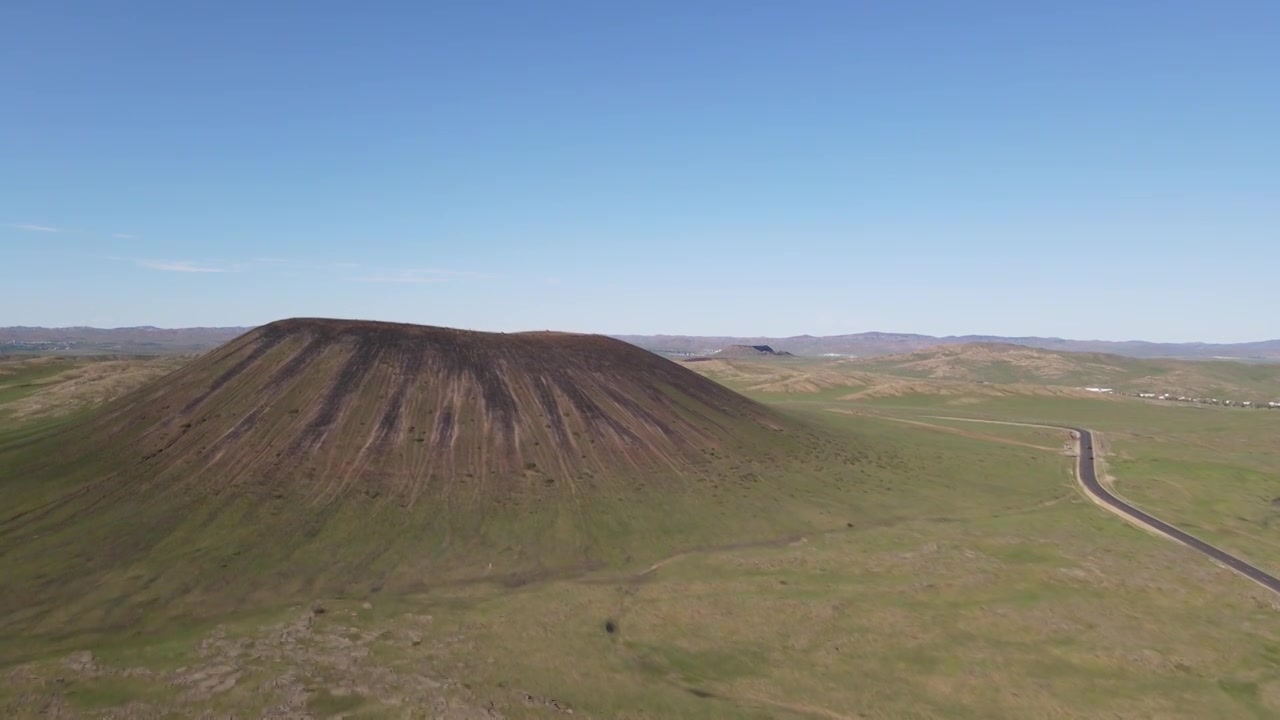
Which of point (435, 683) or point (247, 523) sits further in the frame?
point (247, 523)

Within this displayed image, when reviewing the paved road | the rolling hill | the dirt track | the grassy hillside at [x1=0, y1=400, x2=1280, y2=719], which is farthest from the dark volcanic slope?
the paved road

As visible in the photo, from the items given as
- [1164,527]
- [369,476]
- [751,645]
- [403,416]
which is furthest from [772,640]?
[1164,527]

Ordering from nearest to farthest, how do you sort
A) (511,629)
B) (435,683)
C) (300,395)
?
(435,683)
(511,629)
(300,395)

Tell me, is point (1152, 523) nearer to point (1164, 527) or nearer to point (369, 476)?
point (1164, 527)

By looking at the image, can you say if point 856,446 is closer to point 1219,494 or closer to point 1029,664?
point 1219,494

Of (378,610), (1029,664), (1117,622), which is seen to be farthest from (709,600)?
(1117,622)

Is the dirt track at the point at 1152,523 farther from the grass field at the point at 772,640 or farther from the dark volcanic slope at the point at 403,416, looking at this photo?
the dark volcanic slope at the point at 403,416

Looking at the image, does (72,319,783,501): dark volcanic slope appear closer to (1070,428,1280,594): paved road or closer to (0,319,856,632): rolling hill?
(0,319,856,632): rolling hill
